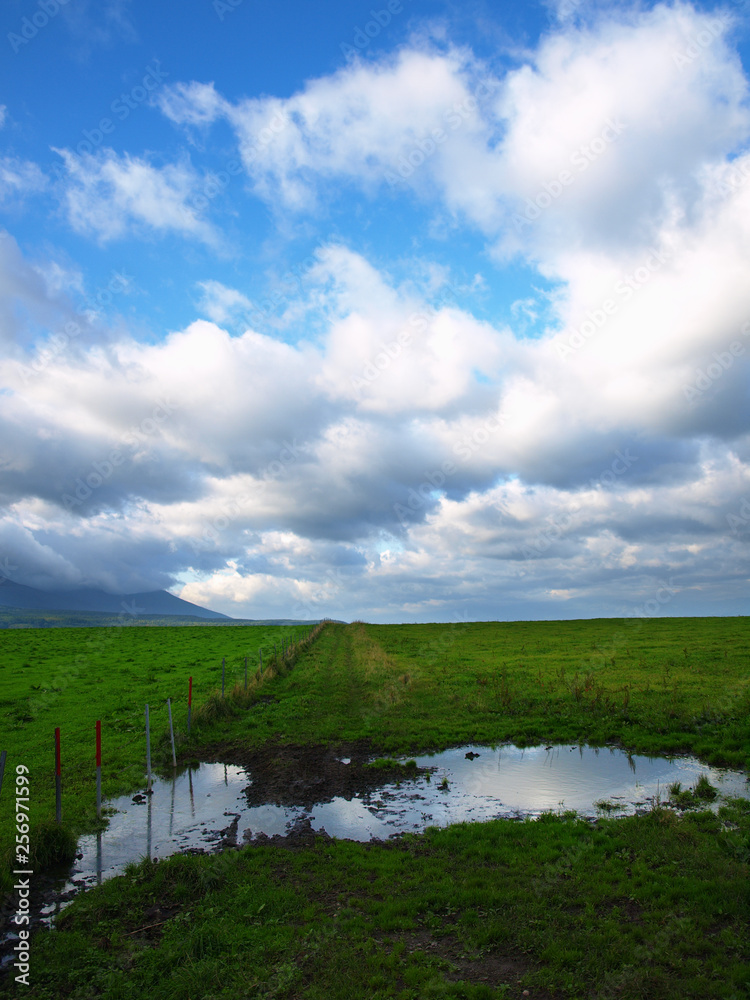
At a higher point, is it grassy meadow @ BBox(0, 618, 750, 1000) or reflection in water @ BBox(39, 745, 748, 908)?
grassy meadow @ BBox(0, 618, 750, 1000)

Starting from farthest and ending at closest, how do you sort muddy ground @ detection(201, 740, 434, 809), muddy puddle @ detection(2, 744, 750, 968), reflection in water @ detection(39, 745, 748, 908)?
muddy ground @ detection(201, 740, 434, 809) < reflection in water @ detection(39, 745, 748, 908) < muddy puddle @ detection(2, 744, 750, 968)

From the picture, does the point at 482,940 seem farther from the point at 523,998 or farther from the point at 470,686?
the point at 470,686

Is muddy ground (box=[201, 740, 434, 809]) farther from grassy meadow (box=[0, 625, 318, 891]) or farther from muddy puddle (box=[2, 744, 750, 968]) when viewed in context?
grassy meadow (box=[0, 625, 318, 891])

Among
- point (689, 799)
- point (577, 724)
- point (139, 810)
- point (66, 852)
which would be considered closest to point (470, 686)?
Result: point (577, 724)

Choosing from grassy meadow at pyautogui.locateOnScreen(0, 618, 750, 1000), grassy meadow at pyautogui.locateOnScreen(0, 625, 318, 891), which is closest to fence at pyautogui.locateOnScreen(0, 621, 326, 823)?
grassy meadow at pyautogui.locateOnScreen(0, 625, 318, 891)

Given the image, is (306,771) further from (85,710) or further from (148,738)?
(85,710)

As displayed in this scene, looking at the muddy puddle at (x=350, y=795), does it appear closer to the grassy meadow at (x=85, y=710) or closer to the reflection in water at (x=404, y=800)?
the reflection in water at (x=404, y=800)

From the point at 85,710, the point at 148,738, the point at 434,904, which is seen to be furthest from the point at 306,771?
the point at 85,710

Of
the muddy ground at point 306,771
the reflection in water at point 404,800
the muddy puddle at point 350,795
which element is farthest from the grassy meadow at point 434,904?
the reflection in water at point 404,800

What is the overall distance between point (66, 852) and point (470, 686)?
20.2 metres

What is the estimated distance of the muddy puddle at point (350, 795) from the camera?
39.0 ft

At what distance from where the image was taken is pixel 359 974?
7.29m

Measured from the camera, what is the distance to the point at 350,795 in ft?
47.6

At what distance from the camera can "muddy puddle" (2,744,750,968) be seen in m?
11.9
